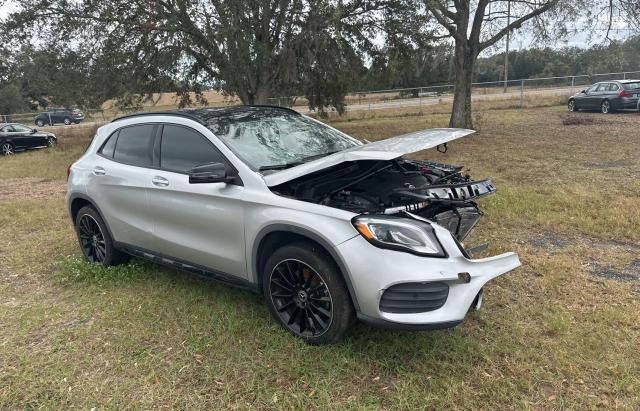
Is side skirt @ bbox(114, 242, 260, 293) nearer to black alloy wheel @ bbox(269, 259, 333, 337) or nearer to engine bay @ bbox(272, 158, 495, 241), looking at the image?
black alloy wheel @ bbox(269, 259, 333, 337)

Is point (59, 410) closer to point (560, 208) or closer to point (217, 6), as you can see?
point (560, 208)

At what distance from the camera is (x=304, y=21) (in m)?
12.6

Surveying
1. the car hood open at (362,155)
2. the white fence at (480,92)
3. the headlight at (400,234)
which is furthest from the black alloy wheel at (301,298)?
the white fence at (480,92)

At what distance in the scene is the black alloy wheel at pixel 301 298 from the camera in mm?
3213

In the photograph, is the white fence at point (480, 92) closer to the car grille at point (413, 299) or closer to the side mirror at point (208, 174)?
the side mirror at point (208, 174)

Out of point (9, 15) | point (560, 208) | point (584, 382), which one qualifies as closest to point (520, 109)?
point (560, 208)

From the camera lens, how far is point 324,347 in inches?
129

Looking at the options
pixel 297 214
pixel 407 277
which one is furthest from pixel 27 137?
pixel 407 277

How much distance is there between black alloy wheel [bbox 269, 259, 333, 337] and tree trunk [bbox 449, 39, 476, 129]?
43.3ft

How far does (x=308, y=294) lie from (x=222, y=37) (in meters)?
9.54

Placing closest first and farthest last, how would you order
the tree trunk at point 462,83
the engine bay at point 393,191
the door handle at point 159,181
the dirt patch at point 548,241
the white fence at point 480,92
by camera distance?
the engine bay at point 393,191, the door handle at point 159,181, the dirt patch at point 548,241, the tree trunk at point 462,83, the white fence at point 480,92

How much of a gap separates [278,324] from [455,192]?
168cm

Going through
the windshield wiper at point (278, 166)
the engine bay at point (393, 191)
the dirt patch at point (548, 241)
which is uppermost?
the windshield wiper at point (278, 166)

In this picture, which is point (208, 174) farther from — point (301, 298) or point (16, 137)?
point (16, 137)
